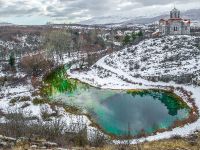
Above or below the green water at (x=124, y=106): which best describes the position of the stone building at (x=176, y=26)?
above

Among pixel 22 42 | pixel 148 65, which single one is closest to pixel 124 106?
pixel 148 65

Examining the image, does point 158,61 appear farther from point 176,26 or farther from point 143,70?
point 176,26

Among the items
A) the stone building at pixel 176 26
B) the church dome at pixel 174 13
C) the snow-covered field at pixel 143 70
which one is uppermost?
the church dome at pixel 174 13

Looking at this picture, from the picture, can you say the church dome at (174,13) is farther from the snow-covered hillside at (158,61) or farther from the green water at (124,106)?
the green water at (124,106)

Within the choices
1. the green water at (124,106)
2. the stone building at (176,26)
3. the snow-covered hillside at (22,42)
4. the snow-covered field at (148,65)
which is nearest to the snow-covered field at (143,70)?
the snow-covered field at (148,65)

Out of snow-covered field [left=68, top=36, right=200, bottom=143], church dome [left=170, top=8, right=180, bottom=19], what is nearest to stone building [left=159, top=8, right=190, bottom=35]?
church dome [left=170, top=8, right=180, bottom=19]

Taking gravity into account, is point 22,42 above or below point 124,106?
above

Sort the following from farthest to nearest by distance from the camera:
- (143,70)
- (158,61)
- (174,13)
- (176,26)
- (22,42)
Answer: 1. (22,42)
2. (174,13)
3. (176,26)
4. (158,61)
5. (143,70)

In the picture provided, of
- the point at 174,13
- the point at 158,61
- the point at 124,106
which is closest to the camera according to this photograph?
the point at 124,106
